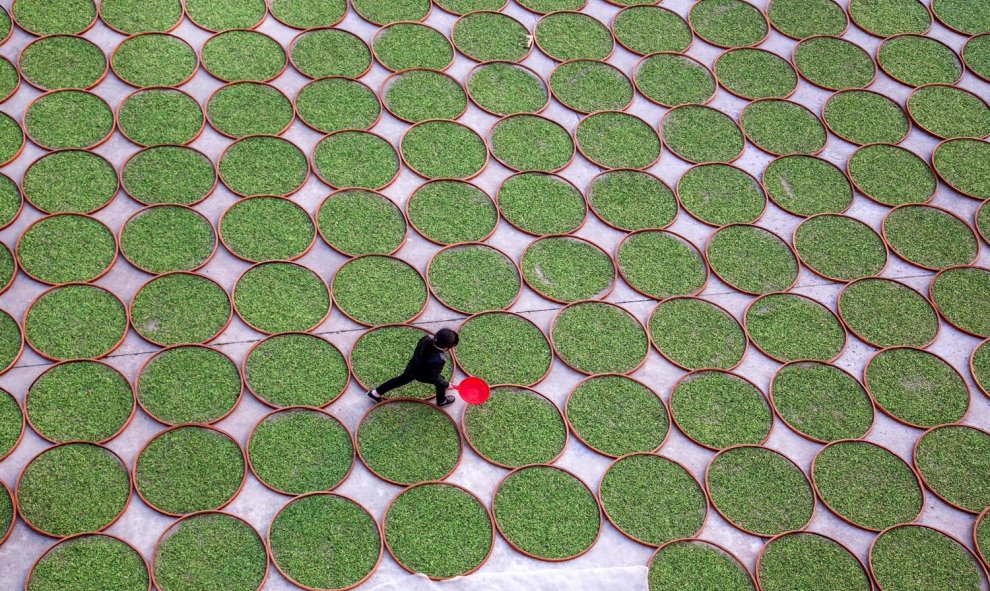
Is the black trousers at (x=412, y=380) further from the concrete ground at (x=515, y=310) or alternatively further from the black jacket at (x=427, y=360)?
the concrete ground at (x=515, y=310)

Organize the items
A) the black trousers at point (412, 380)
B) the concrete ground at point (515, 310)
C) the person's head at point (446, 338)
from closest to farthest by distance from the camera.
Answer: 1. the person's head at point (446, 338)
2. the concrete ground at point (515, 310)
3. the black trousers at point (412, 380)

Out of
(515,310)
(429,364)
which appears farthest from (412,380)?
(515,310)

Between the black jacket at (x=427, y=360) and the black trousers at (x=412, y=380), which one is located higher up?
the black jacket at (x=427, y=360)

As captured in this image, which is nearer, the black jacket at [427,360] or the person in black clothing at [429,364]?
the person in black clothing at [429,364]

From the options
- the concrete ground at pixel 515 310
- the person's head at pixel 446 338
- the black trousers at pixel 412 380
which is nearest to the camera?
the person's head at pixel 446 338

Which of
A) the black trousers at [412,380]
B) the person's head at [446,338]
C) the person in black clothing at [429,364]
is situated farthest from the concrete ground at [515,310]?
the person's head at [446,338]

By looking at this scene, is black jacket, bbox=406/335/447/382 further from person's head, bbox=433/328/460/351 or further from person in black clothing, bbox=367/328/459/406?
person's head, bbox=433/328/460/351

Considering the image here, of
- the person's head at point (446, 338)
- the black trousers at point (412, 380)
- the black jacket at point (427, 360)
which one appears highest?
the person's head at point (446, 338)
